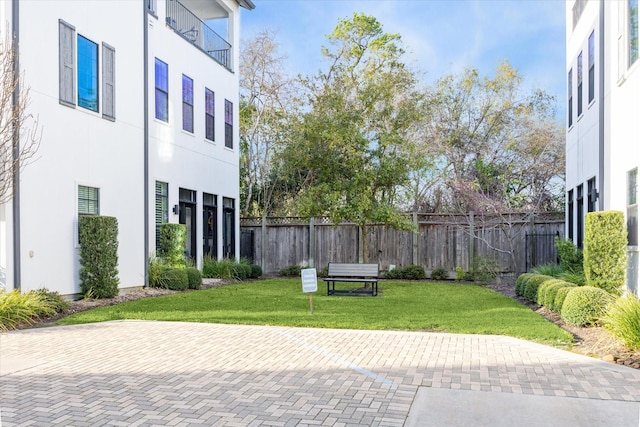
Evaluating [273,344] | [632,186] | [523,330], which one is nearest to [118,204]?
[273,344]

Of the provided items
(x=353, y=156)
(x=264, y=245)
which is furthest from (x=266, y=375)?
(x=264, y=245)

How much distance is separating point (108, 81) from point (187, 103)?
431cm

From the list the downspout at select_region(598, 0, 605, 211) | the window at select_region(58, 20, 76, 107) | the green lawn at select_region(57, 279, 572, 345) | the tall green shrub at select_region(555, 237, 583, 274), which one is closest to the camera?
the green lawn at select_region(57, 279, 572, 345)

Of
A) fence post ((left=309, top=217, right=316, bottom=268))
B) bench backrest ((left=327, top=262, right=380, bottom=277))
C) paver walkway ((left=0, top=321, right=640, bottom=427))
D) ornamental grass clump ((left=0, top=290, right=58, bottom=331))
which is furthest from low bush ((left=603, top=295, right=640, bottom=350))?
fence post ((left=309, top=217, right=316, bottom=268))

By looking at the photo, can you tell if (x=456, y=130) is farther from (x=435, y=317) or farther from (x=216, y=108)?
(x=435, y=317)

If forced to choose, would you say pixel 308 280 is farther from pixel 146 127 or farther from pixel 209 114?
pixel 209 114

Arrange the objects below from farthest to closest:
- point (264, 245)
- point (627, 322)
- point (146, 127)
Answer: point (264, 245)
point (146, 127)
point (627, 322)

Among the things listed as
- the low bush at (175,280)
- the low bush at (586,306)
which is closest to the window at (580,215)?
the low bush at (586,306)

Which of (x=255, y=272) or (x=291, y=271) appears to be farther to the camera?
(x=291, y=271)

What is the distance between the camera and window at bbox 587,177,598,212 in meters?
13.5

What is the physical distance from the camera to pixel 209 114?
19656 mm

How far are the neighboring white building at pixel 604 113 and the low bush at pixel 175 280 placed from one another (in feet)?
33.9

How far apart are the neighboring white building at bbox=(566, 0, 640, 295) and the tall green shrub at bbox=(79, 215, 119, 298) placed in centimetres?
1078

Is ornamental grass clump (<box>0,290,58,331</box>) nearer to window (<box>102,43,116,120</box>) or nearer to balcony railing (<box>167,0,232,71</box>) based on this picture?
window (<box>102,43,116,120</box>)
